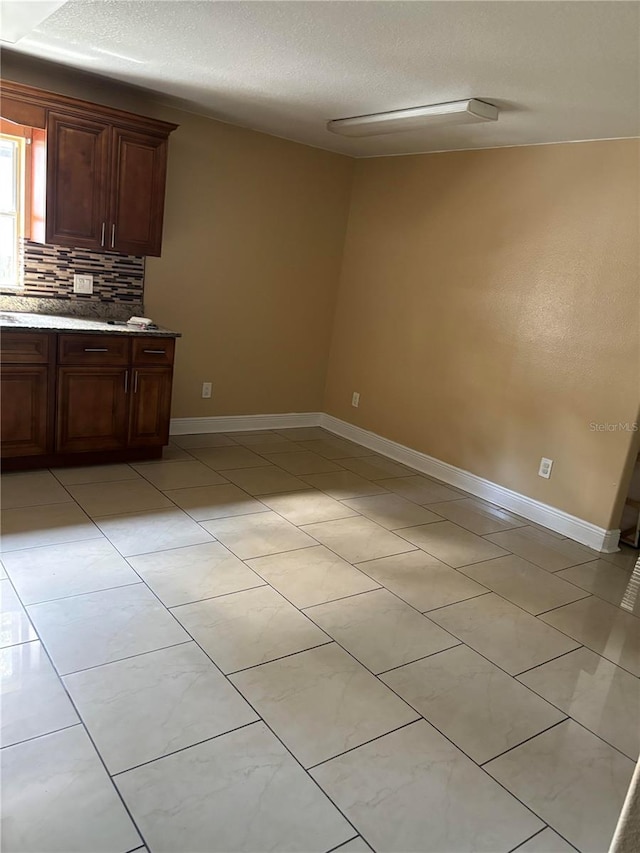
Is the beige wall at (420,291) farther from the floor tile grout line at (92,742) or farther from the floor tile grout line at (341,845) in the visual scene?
the floor tile grout line at (92,742)

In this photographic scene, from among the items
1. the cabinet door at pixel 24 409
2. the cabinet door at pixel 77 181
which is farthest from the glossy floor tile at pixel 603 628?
the cabinet door at pixel 77 181

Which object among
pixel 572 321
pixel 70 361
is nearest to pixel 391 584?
pixel 572 321

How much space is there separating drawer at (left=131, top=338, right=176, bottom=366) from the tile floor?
29.9 inches

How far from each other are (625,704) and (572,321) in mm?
2189

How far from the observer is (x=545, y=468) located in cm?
386

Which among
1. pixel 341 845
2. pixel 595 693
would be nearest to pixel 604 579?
pixel 595 693

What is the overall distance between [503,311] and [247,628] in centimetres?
269

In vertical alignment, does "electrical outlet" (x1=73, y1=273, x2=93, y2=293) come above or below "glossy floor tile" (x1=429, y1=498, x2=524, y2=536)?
above

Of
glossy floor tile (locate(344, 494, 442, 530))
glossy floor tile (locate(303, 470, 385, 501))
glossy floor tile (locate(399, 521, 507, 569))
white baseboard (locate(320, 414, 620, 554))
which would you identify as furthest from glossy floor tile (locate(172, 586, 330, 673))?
white baseboard (locate(320, 414, 620, 554))

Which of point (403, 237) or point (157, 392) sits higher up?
point (403, 237)

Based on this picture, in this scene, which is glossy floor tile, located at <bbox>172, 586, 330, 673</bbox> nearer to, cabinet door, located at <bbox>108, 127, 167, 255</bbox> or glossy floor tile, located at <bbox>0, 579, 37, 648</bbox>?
glossy floor tile, located at <bbox>0, 579, 37, 648</bbox>

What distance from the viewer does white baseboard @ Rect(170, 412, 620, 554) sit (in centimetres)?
366

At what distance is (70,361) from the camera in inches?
140

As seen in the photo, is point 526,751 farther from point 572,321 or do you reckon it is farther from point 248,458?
point 248,458
